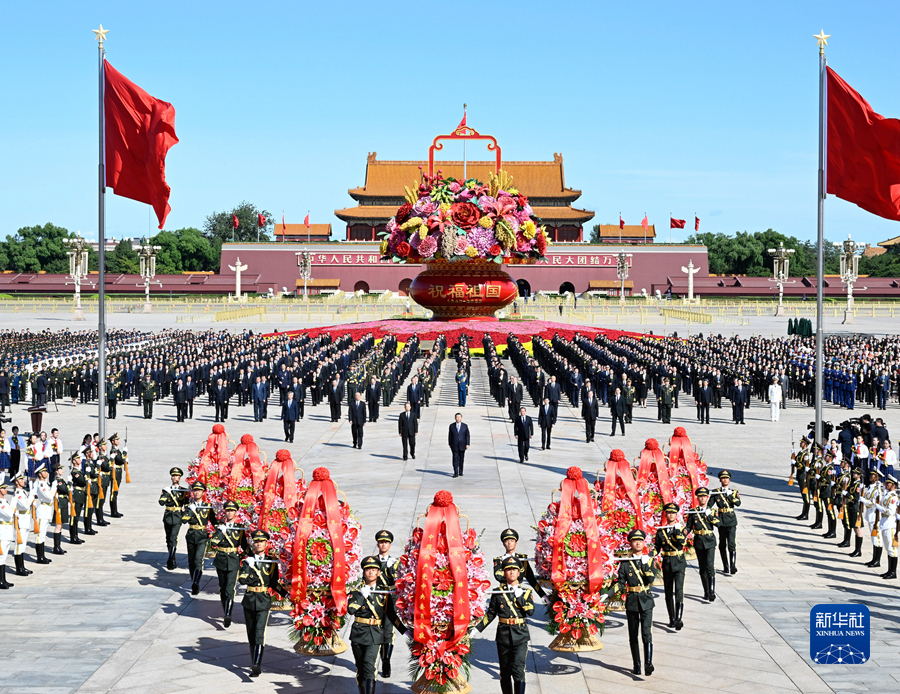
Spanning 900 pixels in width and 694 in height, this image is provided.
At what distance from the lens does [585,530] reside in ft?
29.1

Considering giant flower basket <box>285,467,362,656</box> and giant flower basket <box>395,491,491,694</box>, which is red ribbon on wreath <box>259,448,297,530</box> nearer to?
giant flower basket <box>285,467,362,656</box>

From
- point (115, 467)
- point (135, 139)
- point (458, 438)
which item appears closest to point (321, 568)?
point (115, 467)

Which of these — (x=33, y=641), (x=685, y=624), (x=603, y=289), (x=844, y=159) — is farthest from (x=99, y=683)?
(x=603, y=289)

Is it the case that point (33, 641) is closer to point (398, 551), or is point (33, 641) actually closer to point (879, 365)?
point (398, 551)

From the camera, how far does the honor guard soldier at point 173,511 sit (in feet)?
38.9

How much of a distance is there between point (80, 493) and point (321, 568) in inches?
237

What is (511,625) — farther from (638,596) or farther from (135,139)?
(135,139)

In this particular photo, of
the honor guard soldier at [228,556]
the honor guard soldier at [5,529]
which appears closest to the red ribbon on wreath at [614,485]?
the honor guard soldier at [228,556]

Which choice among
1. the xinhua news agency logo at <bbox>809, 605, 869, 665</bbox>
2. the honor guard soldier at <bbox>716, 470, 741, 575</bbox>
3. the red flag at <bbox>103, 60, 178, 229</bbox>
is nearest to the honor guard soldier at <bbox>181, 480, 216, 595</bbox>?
the honor guard soldier at <bbox>716, 470, 741, 575</bbox>

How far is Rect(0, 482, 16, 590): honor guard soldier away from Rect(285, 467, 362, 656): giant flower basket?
433cm

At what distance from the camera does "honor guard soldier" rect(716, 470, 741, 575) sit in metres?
11.4

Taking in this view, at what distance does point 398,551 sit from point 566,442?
389 inches

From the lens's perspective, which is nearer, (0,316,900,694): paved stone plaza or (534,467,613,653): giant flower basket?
(0,316,900,694): paved stone plaza

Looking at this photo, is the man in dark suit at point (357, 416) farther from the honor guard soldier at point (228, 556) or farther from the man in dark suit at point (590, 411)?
the honor guard soldier at point (228, 556)
